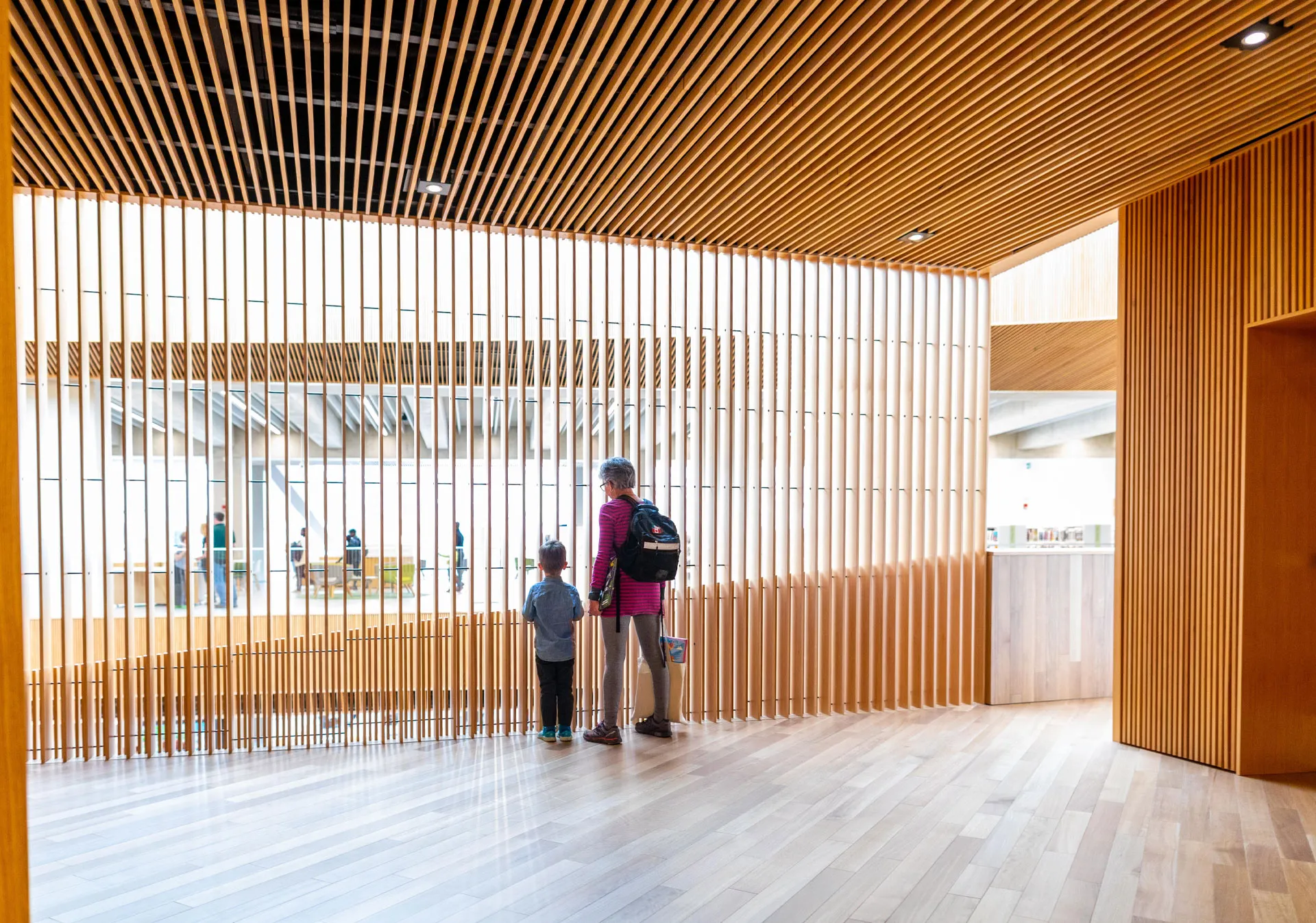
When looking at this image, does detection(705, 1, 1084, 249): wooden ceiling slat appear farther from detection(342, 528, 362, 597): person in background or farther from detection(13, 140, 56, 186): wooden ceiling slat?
detection(13, 140, 56, 186): wooden ceiling slat

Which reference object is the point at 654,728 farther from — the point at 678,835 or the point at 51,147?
the point at 51,147

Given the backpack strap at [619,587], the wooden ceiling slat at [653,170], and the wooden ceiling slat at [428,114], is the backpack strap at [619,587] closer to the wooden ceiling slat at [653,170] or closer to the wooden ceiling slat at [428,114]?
the wooden ceiling slat at [653,170]

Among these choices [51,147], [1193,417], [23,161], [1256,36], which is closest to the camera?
[1256,36]

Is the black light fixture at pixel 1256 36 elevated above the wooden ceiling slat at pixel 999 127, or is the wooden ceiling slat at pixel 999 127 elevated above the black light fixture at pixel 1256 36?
the black light fixture at pixel 1256 36

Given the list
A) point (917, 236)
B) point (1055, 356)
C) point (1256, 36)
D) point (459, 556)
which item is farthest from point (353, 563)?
point (1055, 356)

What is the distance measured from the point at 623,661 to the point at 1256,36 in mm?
4545

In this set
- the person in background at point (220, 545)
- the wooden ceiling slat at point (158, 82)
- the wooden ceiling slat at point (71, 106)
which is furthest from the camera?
the person in background at point (220, 545)

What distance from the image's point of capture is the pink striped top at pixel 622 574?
239 inches

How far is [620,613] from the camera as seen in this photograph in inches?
240

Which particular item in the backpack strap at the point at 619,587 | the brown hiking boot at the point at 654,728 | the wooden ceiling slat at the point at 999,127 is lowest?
the brown hiking boot at the point at 654,728

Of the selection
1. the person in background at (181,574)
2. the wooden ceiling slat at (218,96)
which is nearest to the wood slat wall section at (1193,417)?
the wooden ceiling slat at (218,96)

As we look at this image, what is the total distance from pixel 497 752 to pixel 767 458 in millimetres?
2775

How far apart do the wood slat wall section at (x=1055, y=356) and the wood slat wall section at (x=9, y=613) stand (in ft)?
30.6

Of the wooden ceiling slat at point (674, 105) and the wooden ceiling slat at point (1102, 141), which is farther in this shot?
the wooden ceiling slat at point (1102, 141)
